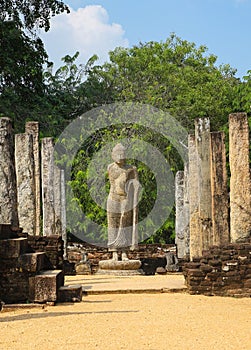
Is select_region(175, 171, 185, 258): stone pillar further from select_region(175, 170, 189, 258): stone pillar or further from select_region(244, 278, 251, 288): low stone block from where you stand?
select_region(244, 278, 251, 288): low stone block

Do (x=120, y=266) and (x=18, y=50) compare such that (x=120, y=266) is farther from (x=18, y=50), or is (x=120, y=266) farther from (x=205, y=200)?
(x=18, y=50)

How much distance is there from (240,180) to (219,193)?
0.59m

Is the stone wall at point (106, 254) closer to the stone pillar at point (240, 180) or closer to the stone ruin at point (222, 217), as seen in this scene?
the stone ruin at point (222, 217)

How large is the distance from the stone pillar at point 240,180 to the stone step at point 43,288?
3.16 meters

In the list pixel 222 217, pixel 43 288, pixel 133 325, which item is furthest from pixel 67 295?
pixel 222 217

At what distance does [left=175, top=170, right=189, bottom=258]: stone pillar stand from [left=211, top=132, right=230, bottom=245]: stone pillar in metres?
5.97

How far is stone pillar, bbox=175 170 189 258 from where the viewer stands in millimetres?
17719

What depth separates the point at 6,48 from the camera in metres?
21.0

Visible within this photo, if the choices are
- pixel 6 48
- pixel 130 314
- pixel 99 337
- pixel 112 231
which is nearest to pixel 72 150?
pixel 6 48

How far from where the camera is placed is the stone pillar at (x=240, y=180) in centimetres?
1095

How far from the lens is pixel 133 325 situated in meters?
7.72

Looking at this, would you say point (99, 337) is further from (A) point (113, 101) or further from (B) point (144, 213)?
(A) point (113, 101)

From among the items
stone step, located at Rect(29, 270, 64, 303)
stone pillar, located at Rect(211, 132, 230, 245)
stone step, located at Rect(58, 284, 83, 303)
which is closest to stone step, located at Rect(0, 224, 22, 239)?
stone step, located at Rect(29, 270, 64, 303)

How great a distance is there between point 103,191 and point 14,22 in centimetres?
605
